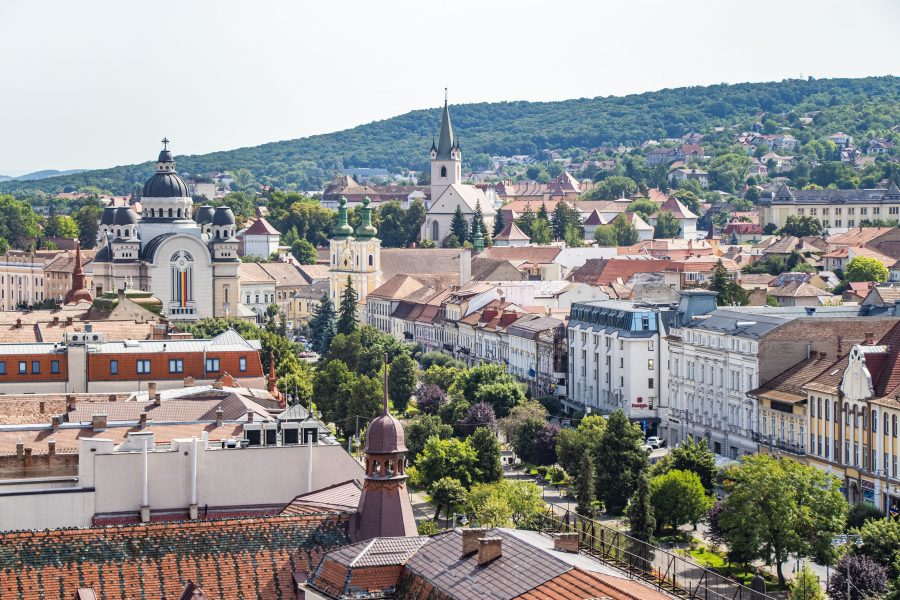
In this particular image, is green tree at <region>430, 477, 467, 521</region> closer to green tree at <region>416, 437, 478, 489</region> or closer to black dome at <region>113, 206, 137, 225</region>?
green tree at <region>416, 437, 478, 489</region>

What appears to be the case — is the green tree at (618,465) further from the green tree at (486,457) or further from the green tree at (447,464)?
the green tree at (447,464)

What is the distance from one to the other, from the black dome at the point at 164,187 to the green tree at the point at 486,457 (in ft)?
265

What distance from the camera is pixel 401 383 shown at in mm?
101625

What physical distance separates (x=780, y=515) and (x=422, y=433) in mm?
25485

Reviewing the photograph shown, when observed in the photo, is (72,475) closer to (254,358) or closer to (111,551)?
(111,551)

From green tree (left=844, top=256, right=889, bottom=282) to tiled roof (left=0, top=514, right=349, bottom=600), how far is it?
105 m

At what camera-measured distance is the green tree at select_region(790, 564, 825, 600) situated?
49.7 metres

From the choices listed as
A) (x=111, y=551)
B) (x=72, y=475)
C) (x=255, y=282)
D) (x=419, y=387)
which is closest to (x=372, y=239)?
(x=255, y=282)

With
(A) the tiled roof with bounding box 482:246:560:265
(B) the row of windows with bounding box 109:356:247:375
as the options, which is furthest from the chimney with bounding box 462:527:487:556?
(A) the tiled roof with bounding box 482:246:560:265

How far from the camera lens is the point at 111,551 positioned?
128ft

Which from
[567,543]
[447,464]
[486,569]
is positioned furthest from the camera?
[447,464]

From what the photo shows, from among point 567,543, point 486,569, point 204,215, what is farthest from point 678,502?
point 204,215

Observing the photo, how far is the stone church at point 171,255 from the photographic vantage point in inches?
5699

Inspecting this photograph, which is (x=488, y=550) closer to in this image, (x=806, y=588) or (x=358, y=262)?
(x=806, y=588)
